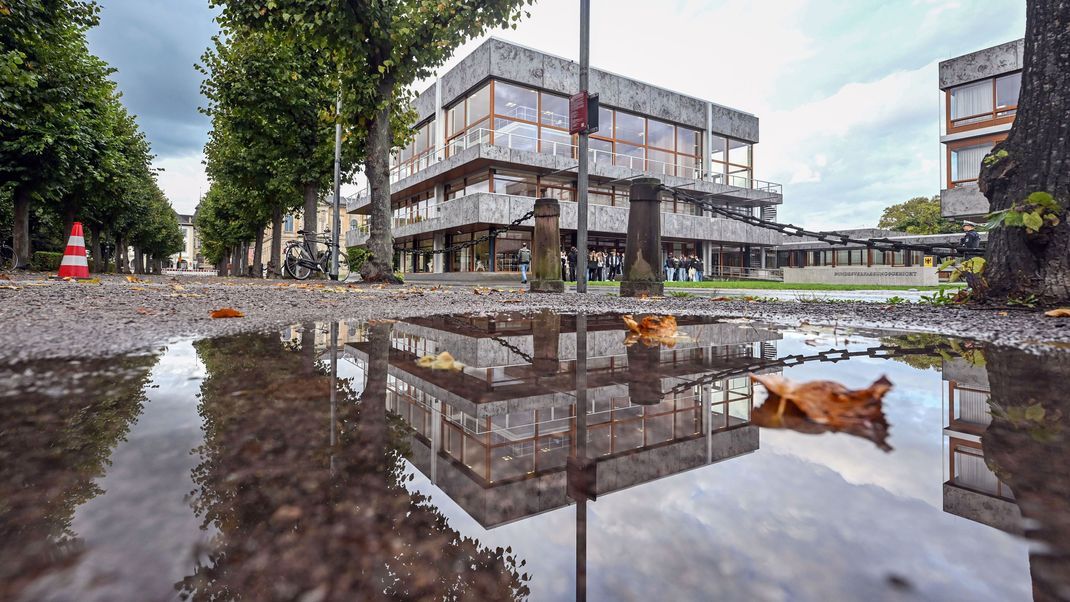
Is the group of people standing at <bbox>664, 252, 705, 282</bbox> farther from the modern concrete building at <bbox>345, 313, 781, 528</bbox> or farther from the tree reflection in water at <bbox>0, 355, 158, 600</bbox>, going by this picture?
the tree reflection in water at <bbox>0, 355, 158, 600</bbox>

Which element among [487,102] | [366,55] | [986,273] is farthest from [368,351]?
[487,102]

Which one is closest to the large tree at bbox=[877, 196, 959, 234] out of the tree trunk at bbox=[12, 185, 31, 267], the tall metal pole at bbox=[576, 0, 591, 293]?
the tall metal pole at bbox=[576, 0, 591, 293]

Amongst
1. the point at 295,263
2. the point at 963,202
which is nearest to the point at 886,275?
the point at 963,202

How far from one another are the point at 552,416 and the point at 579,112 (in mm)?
8181

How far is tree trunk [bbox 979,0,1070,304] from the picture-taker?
384cm

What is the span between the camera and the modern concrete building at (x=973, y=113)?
2598cm

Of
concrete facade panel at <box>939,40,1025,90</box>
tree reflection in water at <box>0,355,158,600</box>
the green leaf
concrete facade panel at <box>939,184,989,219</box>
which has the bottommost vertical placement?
tree reflection in water at <box>0,355,158,600</box>

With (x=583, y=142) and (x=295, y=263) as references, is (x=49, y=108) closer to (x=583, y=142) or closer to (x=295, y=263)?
(x=295, y=263)

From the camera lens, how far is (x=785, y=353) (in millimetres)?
2104

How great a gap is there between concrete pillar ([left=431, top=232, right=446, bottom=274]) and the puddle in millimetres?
29942

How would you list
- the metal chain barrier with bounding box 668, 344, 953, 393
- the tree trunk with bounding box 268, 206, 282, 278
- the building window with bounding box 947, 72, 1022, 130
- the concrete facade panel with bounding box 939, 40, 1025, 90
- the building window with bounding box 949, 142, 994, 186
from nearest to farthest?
the metal chain barrier with bounding box 668, 344, 953, 393, the tree trunk with bounding box 268, 206, 282, 278, the concrete facade panel with bounding box 939, 40, 1025, 90, the building window with bounding box 947, 72, 1022, 130, the building window with bounding box 949, 142, 994, 186

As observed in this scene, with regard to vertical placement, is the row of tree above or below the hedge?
above

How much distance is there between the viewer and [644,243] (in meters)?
7.49

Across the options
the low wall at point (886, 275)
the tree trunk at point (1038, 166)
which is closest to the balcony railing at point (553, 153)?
the low wall at point (886, 275)
